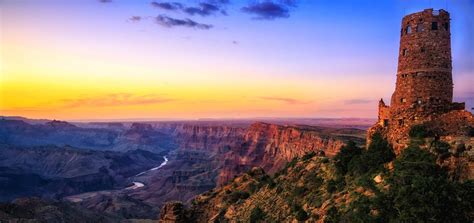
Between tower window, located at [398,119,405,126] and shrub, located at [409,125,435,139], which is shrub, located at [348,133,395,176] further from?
shrub, located at [409,125,435,139]

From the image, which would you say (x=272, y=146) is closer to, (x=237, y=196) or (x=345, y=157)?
(x=237, y=196)

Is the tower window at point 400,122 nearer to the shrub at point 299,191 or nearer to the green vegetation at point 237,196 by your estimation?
the shrub at point 299,191

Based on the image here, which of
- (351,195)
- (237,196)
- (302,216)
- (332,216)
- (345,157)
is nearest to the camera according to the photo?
(332,216)

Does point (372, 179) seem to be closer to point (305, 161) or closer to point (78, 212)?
point (305, 161)

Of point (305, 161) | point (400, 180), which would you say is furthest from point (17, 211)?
point (400, 180)

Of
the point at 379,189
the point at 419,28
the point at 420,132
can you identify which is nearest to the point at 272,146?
the point at 419,28

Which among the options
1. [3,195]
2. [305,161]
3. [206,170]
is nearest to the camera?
[305,161]

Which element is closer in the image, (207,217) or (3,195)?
(207,217)
